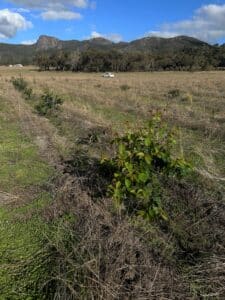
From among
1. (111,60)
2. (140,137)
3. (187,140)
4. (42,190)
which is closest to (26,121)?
(187,140)

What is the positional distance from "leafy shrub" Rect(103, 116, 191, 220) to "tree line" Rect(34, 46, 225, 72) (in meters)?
73.4

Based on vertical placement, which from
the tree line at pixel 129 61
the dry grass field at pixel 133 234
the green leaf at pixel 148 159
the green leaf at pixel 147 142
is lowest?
the tree line at pixel 129 61

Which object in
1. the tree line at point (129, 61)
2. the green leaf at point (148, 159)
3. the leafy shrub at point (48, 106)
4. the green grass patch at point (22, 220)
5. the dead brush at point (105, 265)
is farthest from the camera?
the tree line at point (129, 61)

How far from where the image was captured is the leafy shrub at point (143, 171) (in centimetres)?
521

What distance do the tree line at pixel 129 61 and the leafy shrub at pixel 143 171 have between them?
241 ft

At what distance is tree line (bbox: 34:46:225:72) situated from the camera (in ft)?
267

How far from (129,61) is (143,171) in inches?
3198

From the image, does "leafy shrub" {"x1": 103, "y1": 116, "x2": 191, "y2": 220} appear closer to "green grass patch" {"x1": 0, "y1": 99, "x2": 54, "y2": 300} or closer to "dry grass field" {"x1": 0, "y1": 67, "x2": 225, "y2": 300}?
"dry grass field" {"x1": 0, "y1": 67, "x2": 225, "y2": 300}

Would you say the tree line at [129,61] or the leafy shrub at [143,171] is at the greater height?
the leafy shrub at [143,171]

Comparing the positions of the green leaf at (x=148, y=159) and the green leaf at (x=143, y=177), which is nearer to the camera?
the green leaf at (x=143, y=177)

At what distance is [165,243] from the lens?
4.69 metres

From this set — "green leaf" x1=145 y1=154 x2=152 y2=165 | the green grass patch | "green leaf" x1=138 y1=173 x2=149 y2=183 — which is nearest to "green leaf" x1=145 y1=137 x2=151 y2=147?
"green leaf" x1=145 y1=154 x2=152 y2=165

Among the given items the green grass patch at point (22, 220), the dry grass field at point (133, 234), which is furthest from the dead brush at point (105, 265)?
the green grass patch at point (22, 220)

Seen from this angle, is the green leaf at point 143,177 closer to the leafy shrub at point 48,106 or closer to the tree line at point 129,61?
the leafy shrub at point 48,106
